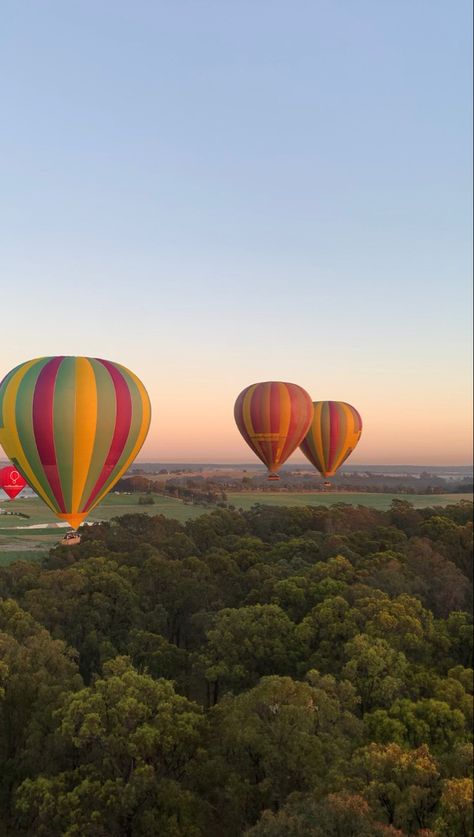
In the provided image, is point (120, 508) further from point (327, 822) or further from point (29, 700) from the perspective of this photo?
point (327, 822)

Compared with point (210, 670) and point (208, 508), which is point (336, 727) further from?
point (208, 508)

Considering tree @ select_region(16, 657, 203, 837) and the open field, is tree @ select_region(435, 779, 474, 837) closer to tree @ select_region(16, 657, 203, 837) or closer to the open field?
tree @ select_region(16, 657, 203, 837)

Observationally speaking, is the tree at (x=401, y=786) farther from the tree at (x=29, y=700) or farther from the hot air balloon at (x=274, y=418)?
the hot air balloon at (x=274, y=418)

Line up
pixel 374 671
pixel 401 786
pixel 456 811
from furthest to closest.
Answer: pixel 374 671 → pixel 401 786 → pixel 456 811

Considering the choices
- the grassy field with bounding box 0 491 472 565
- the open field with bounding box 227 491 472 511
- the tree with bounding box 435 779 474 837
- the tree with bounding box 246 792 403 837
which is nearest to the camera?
the tree with bounding box 246 792 403 837

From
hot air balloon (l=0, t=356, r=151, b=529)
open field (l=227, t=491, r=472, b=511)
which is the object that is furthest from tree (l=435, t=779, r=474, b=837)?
open field (l=227, t=491, r=472, b=511)

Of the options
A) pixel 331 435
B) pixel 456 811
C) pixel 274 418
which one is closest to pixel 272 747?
pixel 456 811

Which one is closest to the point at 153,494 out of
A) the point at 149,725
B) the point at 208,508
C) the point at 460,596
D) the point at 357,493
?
the point at 208,508
